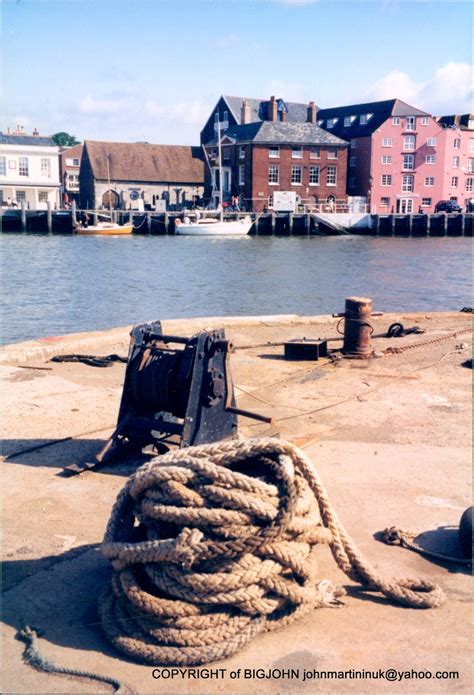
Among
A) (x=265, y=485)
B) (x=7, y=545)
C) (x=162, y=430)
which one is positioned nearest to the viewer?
(x=265, y=485)

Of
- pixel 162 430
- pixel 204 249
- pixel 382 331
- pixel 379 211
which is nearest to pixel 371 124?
pixel 379 211

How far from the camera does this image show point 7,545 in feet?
16.4

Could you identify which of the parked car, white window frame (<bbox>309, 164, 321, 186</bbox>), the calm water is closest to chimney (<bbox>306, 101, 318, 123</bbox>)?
white window frame (<bbox>309, 164, 321, 186</bbox>)

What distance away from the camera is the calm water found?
2836 cm

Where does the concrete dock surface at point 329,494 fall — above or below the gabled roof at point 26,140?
below

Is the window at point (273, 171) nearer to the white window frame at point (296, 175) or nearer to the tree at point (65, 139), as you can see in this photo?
the white window frame at point (296, 175)

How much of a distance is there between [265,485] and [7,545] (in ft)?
6.80

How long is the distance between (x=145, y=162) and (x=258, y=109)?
587 inches

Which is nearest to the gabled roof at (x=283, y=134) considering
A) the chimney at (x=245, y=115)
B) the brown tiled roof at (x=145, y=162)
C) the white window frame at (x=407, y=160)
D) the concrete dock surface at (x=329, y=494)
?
the chimney at (x=245, y=115)

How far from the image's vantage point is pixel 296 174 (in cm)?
7994

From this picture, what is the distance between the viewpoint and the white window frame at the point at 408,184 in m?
83.8

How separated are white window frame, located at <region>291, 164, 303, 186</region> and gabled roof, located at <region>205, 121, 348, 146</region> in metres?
2.46

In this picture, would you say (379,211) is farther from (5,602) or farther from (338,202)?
(5,602)

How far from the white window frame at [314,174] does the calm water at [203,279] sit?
56.4 ft
